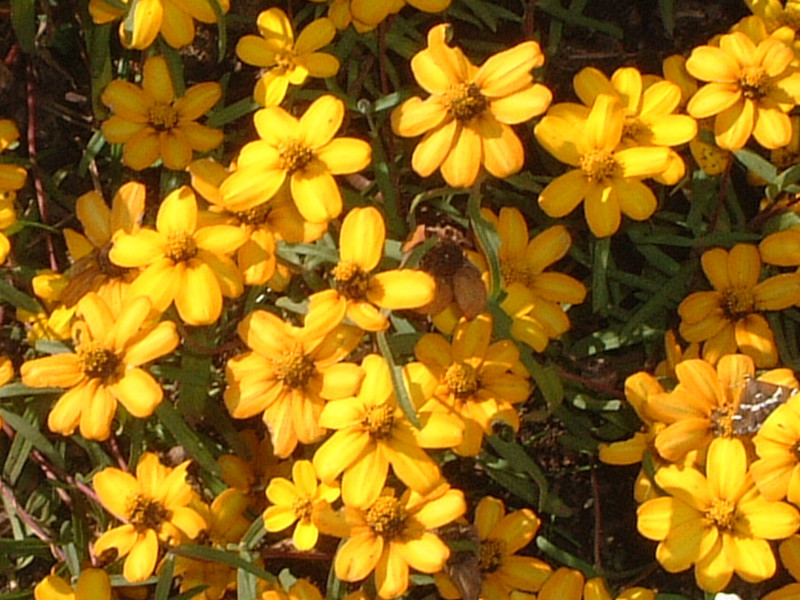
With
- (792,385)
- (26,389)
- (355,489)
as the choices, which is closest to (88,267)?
(26,389)

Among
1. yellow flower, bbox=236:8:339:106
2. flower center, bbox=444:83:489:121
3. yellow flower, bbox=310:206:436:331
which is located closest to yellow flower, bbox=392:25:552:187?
flower center, bbox=444:83:489:121

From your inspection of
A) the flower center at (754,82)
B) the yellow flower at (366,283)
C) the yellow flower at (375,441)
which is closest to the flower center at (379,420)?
the yellow flower at (375,441)

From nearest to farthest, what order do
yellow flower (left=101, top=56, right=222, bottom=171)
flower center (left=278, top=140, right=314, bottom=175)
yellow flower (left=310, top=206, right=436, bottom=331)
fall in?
yellow flower (left=310, top=206, right=436, bottom=331) < flower center (left=278, top=140, right=314, bottom=175) < yellow flower (left=101, top=56, right=222, bottom=171)

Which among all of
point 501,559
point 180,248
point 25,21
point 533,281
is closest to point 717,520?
point 501,559

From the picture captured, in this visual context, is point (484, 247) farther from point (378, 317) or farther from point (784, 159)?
point (784, 159)

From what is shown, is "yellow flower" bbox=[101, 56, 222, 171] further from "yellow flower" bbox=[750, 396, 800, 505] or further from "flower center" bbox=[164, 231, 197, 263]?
"yellow flower" bbox=[750, 396, 800, 505]

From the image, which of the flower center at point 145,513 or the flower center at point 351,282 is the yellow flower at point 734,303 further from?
the flower center at point 145,513
